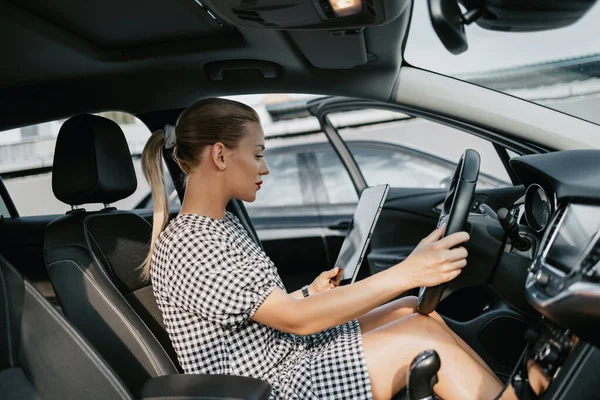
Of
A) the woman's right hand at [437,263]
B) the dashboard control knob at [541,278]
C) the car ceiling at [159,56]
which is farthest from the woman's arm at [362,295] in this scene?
the car ceiling at [159,56]

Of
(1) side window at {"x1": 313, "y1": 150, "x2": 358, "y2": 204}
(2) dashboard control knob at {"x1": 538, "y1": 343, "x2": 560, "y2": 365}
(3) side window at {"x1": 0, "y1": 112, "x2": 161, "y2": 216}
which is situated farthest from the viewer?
(1) side window at {"x1": 313, "y1": 150, "x2": 358, "y2": 204}

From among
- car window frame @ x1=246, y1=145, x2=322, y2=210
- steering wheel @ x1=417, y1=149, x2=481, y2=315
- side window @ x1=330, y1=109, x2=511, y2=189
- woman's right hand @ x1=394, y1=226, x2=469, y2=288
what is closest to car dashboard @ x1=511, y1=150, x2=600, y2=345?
steering wheel @ x1=417, y1=149, x2=481, y2=315

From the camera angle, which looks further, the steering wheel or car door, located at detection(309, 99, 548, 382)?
car door, located at detection(309, 99, 548, 382)

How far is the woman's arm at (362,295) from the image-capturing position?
1.56m

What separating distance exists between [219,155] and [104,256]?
469 millimetres

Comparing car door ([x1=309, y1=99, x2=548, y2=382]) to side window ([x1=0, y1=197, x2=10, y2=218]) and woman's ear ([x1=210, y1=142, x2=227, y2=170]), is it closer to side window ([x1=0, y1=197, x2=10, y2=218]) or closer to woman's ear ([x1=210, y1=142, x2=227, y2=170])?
woman's ear ([x1=210, y1=142, x2=227, y2=170])

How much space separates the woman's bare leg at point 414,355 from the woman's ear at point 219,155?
610 millimetres

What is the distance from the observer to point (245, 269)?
1643 mm

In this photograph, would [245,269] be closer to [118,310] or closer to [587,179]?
[118,310]

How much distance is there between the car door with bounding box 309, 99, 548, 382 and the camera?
2.21 meters

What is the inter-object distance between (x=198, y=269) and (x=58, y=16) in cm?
81

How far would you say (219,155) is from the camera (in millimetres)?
1789

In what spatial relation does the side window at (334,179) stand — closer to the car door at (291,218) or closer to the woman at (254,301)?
the car door at (291,218)

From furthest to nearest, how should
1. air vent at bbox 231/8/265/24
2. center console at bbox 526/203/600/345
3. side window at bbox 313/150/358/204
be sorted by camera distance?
side window at bbox 313/150/358/204 < air vent at bbox 231/8/265/24 < center console at bbox 526/203/600/345
